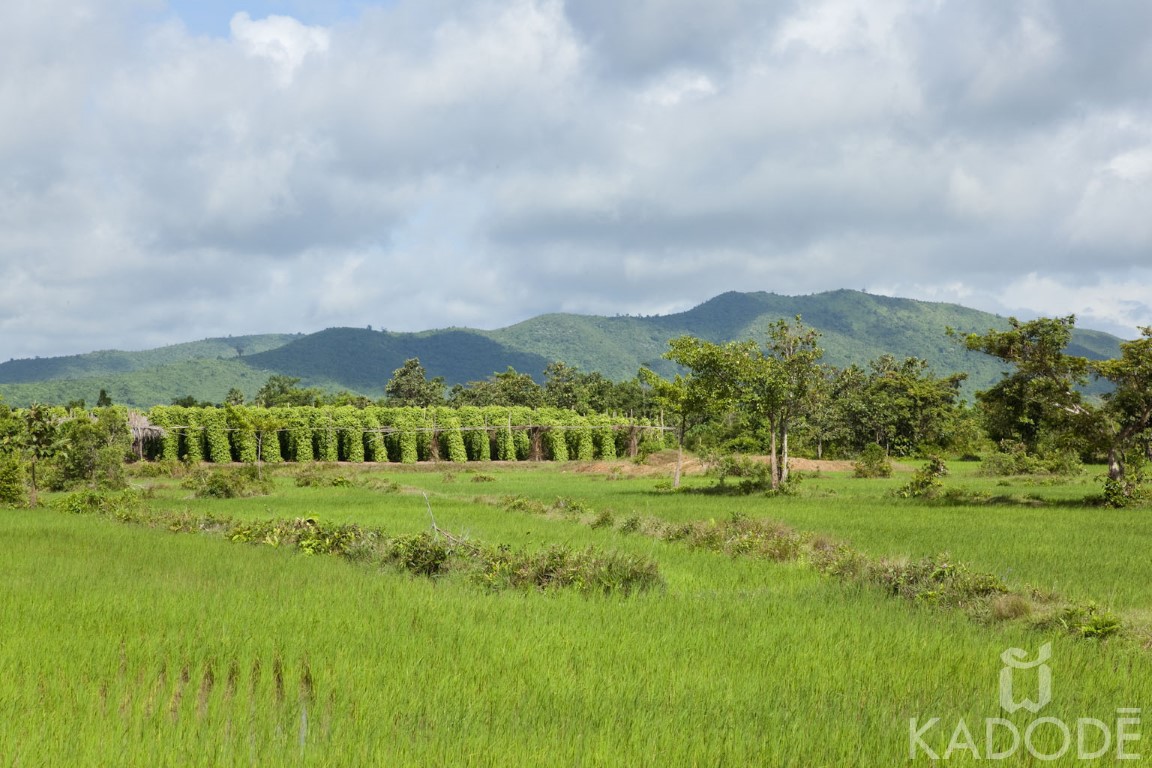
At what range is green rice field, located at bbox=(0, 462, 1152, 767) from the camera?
522 centimetres

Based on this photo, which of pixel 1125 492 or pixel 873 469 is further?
pixel 873 469

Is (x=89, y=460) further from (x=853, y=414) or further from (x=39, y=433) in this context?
(x=853, y=414)

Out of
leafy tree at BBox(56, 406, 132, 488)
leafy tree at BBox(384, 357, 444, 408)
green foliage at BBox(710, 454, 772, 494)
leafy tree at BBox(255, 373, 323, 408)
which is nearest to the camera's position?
green foliage at BBox(710, 454, 772, 494)

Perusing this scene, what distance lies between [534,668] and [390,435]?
162 feet

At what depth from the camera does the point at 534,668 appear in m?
7.05

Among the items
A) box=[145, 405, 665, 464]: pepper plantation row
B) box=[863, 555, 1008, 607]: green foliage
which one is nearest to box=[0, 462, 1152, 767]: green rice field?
box=[863, 555, 1008, 607]: green foliage

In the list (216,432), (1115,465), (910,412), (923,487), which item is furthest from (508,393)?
(1115,465)

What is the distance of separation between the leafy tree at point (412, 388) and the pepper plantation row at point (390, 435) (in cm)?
2934

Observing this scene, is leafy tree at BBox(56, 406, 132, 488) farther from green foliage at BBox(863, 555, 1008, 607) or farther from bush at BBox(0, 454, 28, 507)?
green foliage at BBox(863, 555, 1008, 607)

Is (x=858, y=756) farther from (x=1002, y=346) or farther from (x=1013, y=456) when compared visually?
(x=1013, y=456)

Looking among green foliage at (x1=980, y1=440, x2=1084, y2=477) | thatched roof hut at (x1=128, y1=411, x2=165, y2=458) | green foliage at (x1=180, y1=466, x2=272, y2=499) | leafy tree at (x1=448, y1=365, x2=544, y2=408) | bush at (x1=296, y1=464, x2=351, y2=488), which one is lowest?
green foliage at (x1=980, y1=440, x2=1084, y2=477)

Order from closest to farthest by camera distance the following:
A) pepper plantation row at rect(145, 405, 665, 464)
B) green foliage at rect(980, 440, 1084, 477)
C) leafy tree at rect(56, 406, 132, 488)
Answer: leafy tree at rect(56, 406, 132, 488) → green foliage at rect(980, 440, 1084, 477) → pepper plantation row at rect(145, 405, 665, 464)

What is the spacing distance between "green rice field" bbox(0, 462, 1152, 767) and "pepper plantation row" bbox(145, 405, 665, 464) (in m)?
37.6

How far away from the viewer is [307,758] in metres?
4.85
